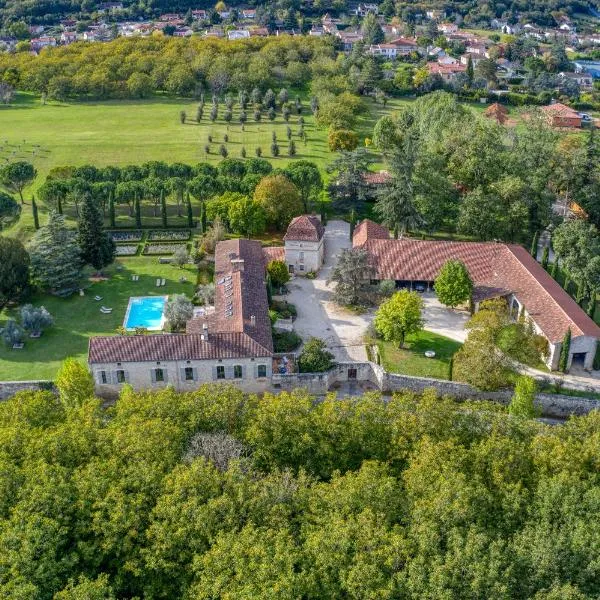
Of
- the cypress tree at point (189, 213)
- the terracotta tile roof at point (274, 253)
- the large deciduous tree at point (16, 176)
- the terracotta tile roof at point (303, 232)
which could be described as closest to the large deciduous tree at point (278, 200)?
the terracotta tile roof at point (274, 253)

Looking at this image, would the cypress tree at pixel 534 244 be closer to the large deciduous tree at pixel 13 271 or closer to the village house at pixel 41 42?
the large deciduous tree at pixel 13 271

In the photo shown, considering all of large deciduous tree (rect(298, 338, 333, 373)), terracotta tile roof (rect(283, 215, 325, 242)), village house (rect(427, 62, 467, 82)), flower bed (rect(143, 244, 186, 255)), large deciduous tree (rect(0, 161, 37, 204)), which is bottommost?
large deciduous tree (rect(298, 338, 333, 373))

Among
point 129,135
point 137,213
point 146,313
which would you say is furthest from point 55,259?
point 129,135

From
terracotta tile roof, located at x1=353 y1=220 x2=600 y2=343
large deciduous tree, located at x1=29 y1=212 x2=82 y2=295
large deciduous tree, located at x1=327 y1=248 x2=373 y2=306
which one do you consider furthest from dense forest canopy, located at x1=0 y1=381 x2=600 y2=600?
large deciduous tree, located at x1=29 y1=212 x2=82 y2=295

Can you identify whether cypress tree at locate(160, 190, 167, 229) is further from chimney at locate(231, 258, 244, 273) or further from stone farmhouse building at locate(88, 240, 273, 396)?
stone farmhouse building at locate(88, 240, 273, 396)

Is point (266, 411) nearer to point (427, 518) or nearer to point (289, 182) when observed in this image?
point (427, 518)

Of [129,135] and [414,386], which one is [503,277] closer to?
[414,386]
